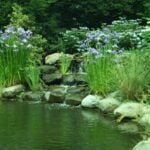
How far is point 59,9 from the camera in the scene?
19344mm

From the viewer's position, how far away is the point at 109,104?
39.9 ft

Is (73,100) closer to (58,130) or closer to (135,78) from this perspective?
(135,78)

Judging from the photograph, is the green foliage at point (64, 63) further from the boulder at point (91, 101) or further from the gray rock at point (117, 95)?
the gray rock at point (117, 95)

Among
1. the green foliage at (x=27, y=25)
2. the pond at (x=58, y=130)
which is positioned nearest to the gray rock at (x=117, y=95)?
the pond at (x=58, y=130)

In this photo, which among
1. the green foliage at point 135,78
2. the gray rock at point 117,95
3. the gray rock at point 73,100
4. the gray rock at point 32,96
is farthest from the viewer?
the gray rock at point 32,96

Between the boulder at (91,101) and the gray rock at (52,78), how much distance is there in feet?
7.80

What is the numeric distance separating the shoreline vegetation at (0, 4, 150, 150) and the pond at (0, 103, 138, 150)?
601 mm

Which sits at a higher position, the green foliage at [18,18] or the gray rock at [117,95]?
the green foliage at [18,18]

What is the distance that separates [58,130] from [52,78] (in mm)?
5111

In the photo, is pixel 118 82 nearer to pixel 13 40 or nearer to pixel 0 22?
pixel 13 40

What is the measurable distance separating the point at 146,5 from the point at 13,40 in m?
4.96

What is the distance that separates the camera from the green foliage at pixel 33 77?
575 inches

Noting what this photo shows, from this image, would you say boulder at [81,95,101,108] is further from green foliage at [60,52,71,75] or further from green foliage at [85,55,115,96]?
green foliage at [60,52,71,75]

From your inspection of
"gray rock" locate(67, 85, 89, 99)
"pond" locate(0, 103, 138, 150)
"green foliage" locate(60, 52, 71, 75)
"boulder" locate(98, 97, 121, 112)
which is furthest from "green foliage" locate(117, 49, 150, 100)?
"green foliage" locate(60, 52, 71, 75)
